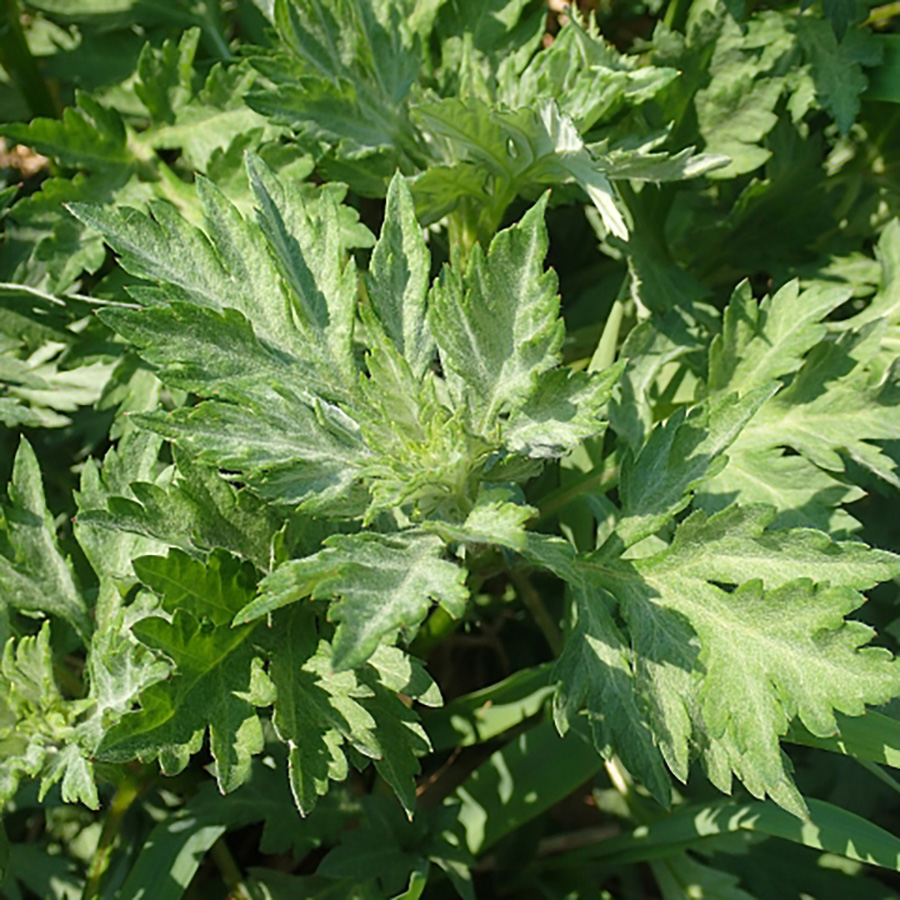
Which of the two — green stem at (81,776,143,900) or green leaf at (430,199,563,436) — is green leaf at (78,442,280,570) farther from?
green stem at (81,776,143,900)

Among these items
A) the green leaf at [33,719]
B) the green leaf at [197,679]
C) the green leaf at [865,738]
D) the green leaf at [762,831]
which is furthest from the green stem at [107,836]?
the green leaf at [865,738]

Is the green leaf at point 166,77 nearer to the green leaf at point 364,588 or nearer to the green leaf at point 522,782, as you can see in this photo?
the green leaf at point 364,588

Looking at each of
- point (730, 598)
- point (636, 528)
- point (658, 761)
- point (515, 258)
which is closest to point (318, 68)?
point (515, 258)

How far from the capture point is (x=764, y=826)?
5.04 feet

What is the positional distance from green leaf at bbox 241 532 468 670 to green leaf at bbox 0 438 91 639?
0.59m

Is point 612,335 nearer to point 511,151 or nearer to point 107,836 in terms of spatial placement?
point 511,151

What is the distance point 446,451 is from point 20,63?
136cm

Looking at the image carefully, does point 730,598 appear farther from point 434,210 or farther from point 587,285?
point 587,285

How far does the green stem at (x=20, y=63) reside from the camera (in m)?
1.92

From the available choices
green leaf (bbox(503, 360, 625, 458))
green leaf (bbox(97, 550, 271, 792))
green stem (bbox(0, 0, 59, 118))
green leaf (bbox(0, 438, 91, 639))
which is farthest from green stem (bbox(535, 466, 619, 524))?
green stem (bbox(0, 0, 59, 118))

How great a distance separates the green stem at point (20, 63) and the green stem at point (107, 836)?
1365mm

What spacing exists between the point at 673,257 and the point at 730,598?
2.91 ft

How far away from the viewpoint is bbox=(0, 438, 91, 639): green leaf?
4.96 feet

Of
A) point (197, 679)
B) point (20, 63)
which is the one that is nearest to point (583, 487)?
point (197, 679)
